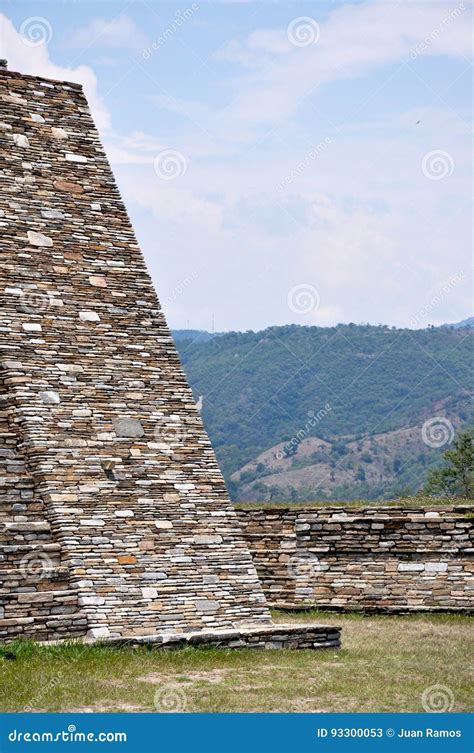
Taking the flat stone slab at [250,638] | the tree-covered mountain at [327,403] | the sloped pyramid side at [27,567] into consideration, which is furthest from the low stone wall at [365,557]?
the tree-covered mountain at [327,403]

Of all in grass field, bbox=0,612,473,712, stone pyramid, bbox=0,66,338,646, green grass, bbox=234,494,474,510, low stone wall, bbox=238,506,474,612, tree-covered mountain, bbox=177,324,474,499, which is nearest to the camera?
grass field, bbox=0,612,473,712

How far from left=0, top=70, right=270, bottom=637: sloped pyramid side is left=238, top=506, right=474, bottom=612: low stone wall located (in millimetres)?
3678

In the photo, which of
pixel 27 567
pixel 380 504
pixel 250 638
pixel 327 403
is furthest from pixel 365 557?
pixel 327 403

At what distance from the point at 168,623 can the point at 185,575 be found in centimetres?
107

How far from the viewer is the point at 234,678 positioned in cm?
1675

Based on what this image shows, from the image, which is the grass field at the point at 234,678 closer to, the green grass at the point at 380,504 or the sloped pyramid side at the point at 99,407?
the sloped pyramid side at the point at 99,407

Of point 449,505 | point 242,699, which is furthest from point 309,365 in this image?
point 242,699

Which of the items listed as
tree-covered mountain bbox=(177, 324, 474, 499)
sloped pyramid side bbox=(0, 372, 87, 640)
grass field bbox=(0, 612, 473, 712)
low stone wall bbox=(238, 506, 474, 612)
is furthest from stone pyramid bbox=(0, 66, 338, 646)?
tree-covered mountain bbox=(177, 324, 474, 499)

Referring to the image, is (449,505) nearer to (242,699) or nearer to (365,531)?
(365,531)

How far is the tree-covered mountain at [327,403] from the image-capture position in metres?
117

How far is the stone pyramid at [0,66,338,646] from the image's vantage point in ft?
62.8

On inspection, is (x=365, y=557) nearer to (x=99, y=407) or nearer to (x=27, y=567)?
(x=99, y=407)

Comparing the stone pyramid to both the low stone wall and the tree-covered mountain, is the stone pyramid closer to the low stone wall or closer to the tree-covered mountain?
the low stone wall

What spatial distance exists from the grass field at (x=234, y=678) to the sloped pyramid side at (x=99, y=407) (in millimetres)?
1276
